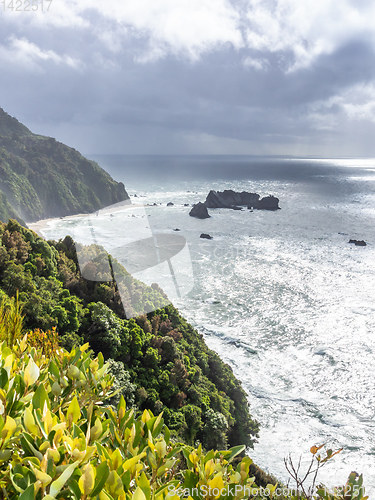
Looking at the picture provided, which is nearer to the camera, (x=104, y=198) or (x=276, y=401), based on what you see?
(x=276, y=401)

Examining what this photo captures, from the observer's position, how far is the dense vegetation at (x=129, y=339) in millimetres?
8003

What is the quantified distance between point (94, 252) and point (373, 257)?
135 feet

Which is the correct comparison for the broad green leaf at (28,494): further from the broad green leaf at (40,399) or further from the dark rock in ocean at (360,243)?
the dark rock in ocean at (360,243)

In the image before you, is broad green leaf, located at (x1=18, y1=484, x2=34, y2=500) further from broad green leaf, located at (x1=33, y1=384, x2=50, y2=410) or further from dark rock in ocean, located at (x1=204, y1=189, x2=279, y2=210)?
dark rock in ocean, located at (x1=204, y1=189, x2=279, y2=210)

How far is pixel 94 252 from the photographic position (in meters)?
10.7

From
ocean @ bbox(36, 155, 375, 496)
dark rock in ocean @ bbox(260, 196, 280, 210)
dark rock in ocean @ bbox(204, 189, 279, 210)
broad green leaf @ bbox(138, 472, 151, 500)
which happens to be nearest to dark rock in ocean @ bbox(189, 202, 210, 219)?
dark rock in ocean @ bbox(204, 189, 279, 210)

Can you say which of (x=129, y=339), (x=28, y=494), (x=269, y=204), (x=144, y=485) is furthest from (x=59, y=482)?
(x=269, y=204)

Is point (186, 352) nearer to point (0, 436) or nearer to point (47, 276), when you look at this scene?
point (47, 276)

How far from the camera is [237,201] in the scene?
86.1 m

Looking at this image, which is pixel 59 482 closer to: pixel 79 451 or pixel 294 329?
pixel 79 451

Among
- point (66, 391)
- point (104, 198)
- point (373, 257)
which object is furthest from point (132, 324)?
point (104, 198)

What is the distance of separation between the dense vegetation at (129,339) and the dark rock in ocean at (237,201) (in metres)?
72.0

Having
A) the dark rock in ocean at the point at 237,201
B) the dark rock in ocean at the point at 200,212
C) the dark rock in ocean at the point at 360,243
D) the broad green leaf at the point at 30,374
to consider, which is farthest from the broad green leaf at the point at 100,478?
the dark rock in ocean at the point at 237,201

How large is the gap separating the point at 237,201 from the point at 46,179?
47.9 metres
